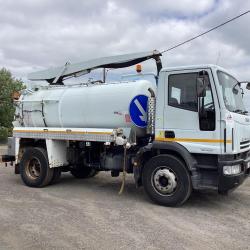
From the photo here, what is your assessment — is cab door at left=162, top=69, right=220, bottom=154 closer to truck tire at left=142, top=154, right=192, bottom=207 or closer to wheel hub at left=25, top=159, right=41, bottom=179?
truck tire at left=142, top=154, right=192, bottom=207

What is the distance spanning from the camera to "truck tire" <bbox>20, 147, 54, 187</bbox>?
354 inches

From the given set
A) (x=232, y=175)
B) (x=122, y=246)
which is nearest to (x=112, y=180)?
(x=232, y=175)

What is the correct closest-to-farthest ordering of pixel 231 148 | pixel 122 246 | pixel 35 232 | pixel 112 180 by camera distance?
1. pixel 122 246
2. pixel 35 232
3. pixel 231 148
4. pixel 112 180

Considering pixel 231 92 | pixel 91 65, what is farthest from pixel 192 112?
pixel 91 65

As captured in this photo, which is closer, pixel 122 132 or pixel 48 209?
pixel 48 209

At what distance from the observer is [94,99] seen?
8.36m

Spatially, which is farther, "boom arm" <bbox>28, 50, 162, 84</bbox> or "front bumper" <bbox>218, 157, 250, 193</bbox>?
"boom arm" <bbox>28, 50, 162, 84</bbox>

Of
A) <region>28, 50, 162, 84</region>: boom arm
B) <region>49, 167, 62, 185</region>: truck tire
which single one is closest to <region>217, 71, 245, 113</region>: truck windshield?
<region>28, 50, 162, 84</region>: boom arm

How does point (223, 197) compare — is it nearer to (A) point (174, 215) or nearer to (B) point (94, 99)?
(A) point (174, 215)

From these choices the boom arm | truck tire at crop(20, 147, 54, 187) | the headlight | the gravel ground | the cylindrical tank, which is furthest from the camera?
truck tire at crop(20, 147, 54, 187)

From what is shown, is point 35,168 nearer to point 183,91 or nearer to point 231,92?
point 183,91

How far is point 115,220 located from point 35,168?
3.89 meters

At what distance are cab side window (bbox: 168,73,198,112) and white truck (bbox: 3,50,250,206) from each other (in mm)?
19

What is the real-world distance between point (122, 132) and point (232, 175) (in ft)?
8.05
